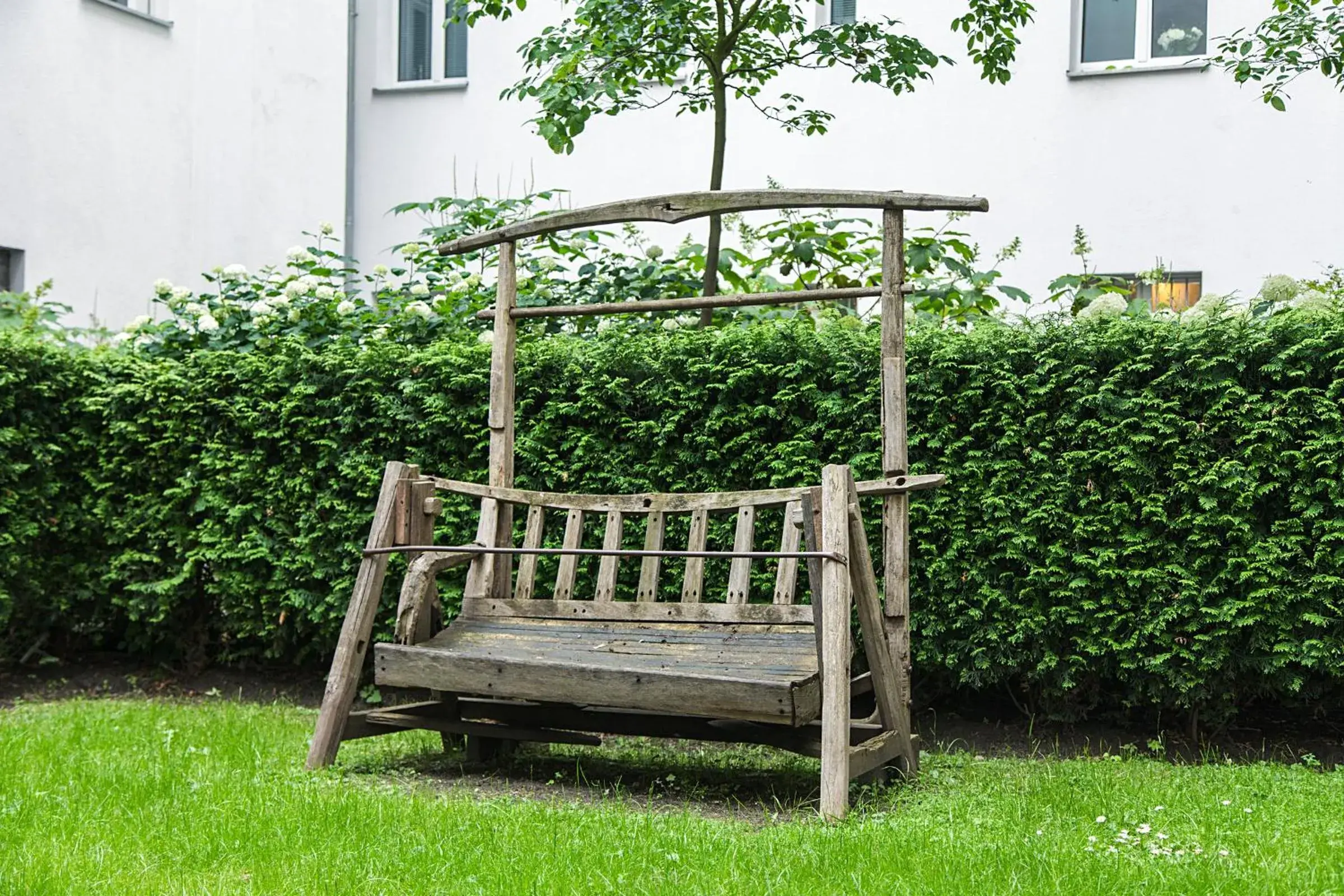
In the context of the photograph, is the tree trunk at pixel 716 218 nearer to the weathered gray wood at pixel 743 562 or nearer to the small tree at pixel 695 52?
the small tree at pixel 695 52

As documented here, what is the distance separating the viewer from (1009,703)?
20.1 ft

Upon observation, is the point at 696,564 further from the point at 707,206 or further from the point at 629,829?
the point at 629,829

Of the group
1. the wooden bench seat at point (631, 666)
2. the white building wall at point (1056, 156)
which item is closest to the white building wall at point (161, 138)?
the white building wall at point (1056, 156)

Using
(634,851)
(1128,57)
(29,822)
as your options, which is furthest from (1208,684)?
(1128,57)

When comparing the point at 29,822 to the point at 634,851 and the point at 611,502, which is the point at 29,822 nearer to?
the point at 634,851

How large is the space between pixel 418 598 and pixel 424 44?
7873 millimetres

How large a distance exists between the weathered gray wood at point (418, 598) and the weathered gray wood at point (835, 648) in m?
1.51

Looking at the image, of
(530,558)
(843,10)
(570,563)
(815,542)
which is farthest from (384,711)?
(843,10)

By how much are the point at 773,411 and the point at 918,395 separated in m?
0.63

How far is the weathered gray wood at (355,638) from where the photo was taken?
4.96 metres

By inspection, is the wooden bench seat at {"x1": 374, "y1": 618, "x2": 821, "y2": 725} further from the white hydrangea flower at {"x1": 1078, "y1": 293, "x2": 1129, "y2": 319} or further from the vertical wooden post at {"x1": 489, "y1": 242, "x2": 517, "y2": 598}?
the white hydrangea flower at {"x1": 1078, "y1": 293, "x2": 1129, "y2": 319}

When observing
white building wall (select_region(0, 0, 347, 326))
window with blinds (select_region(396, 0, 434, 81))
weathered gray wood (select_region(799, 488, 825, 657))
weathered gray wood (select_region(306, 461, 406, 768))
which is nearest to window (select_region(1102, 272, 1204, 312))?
weathered gray wood (select_region(799, 488, 825, 657))

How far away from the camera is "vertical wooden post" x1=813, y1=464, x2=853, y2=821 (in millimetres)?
4238

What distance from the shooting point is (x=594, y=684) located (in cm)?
454
